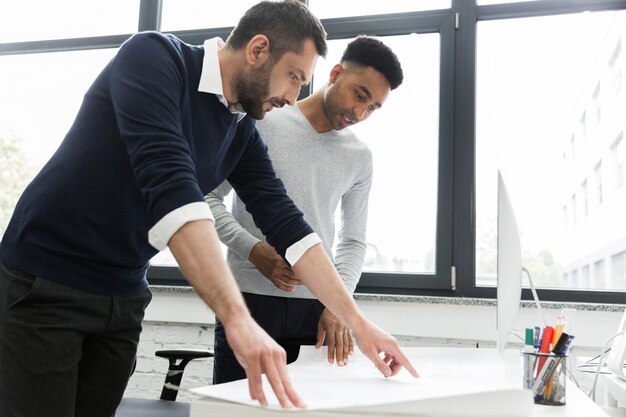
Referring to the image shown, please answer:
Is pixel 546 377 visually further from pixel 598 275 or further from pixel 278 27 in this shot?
pixel 598 275

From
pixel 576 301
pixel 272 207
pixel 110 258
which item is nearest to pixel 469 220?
pixel 576 301

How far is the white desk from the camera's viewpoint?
625mm

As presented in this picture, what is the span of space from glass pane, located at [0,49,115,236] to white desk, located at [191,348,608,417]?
6.89 feet

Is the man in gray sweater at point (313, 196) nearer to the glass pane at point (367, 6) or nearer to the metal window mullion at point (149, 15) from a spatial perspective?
the glass pane at point (367, 6)

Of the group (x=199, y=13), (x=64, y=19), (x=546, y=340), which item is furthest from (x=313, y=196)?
(x=64, y=19)

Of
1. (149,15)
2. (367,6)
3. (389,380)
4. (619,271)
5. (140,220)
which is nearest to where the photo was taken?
(389,380)

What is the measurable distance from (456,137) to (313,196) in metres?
0.96

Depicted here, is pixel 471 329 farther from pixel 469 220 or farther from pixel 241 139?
pixel 241 139

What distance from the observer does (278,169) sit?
1.47 meters

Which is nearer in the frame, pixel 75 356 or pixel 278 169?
pixel 75 356

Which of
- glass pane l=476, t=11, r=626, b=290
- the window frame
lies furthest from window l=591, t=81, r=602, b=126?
the window frame

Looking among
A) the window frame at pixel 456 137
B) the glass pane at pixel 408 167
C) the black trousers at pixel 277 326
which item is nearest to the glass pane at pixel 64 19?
the window frame at pixel 456 137

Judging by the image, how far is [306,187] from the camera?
1.47 metres

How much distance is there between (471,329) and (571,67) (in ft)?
3.33
